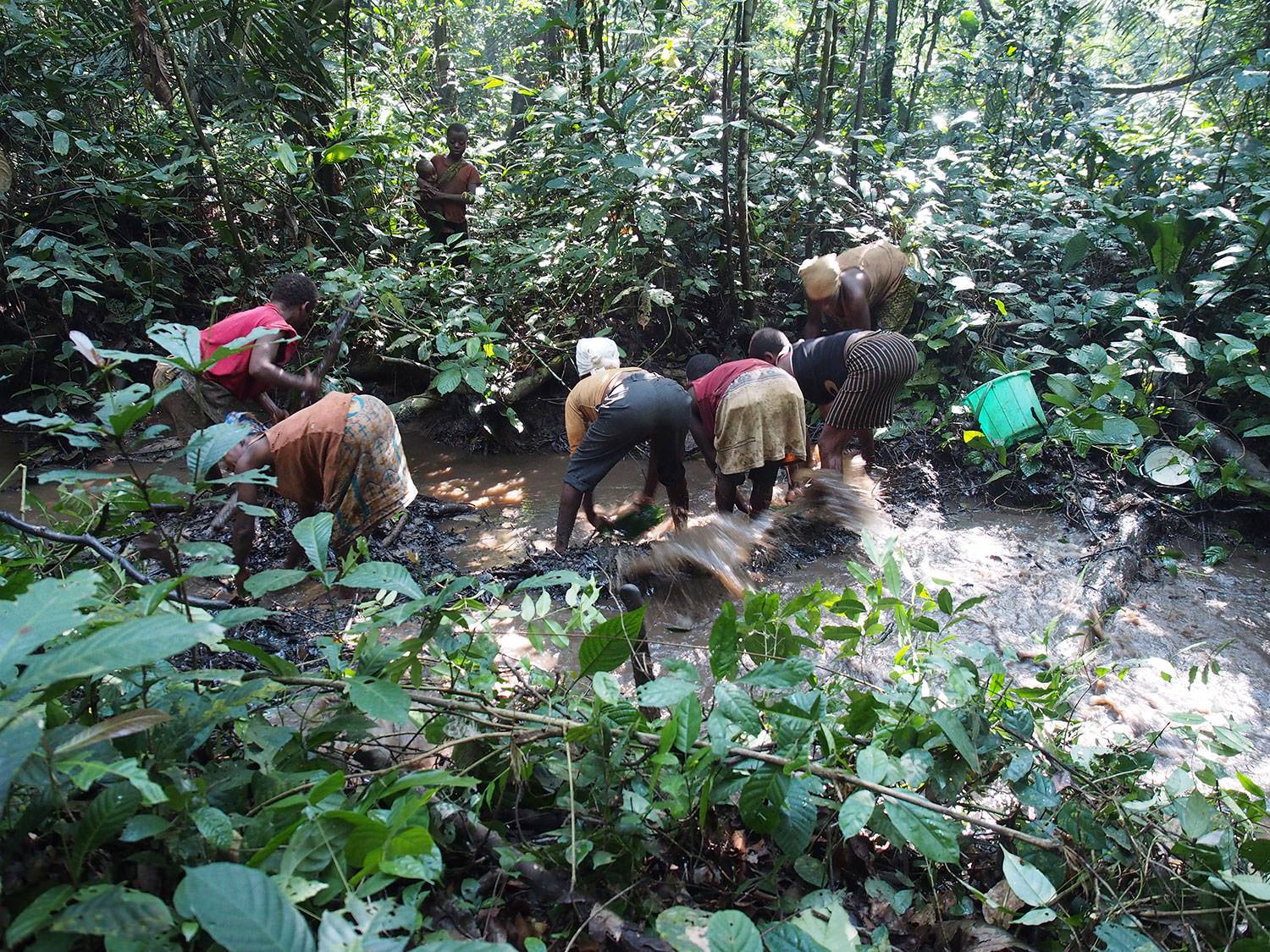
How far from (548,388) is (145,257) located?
133 inches

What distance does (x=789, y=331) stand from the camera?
22.0 feet

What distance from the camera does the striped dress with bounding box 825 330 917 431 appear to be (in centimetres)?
478

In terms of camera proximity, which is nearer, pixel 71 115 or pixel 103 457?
pixel 103 457

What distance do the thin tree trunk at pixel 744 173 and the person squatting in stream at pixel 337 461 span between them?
3367 mm

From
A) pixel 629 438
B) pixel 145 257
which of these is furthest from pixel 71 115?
pixel 629 438

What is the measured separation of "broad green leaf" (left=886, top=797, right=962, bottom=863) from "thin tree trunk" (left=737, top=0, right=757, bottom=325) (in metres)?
4.98

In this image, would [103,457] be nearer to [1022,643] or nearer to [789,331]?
[789,331]

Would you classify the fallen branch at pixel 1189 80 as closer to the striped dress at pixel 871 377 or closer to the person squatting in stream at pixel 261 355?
the striped dress at pixel 871 377

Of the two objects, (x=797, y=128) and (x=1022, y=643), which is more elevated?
(x=797, y=128)

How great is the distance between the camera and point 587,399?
14.2ft

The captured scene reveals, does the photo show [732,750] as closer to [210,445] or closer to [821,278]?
[210,445]

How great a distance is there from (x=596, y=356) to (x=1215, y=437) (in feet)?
12.7

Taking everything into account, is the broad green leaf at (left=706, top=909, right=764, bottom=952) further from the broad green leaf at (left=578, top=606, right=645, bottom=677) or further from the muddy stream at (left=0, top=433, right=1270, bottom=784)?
the muddy stream at (left=0, top=433, right=1270, bottom=784)

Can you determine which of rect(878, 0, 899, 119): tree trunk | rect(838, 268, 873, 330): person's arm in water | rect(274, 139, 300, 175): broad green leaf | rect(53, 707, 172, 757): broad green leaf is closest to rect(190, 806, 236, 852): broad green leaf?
rect(53, 707, 172, 757): broad green leaf
